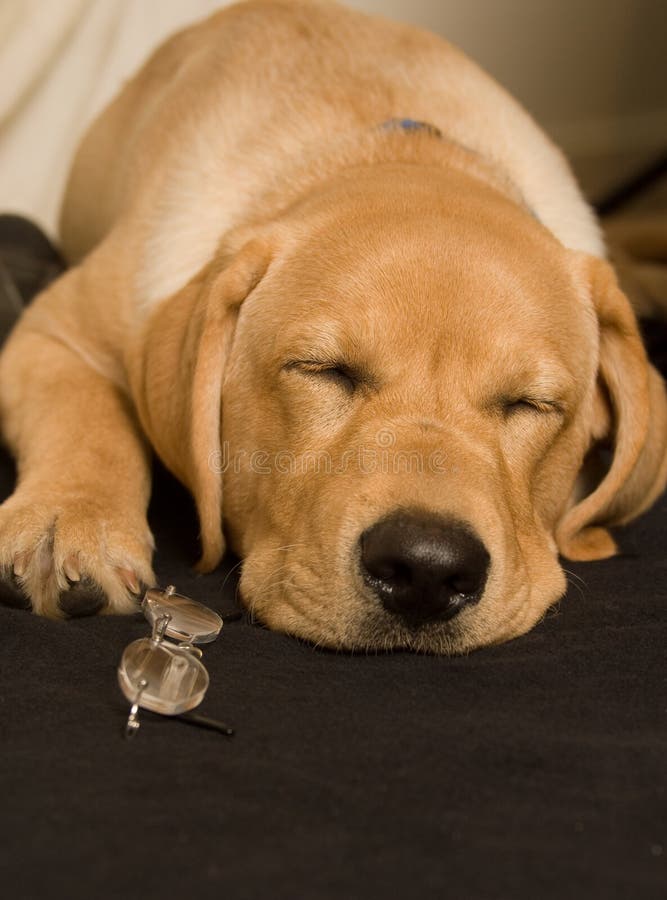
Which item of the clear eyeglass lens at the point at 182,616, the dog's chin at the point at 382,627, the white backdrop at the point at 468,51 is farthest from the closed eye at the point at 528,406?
the white backdrop at the point at 468,51

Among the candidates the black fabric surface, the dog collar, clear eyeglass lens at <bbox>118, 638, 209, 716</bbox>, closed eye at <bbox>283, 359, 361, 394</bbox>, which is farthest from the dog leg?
the dog collar

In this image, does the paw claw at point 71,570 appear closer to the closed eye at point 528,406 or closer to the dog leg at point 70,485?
the dog leg at point 70,485

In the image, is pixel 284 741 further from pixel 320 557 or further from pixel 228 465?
pixel 228 465

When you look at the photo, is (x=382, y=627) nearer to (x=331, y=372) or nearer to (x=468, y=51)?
(x=331, y=372)

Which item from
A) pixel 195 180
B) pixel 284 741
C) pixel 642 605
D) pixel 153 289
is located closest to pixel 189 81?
pixel 195 180

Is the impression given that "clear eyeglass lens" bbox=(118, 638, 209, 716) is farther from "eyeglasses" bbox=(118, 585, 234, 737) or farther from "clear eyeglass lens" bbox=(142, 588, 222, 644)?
"clear eyeglass lens" bbox=(142, 588, 222, 644)
